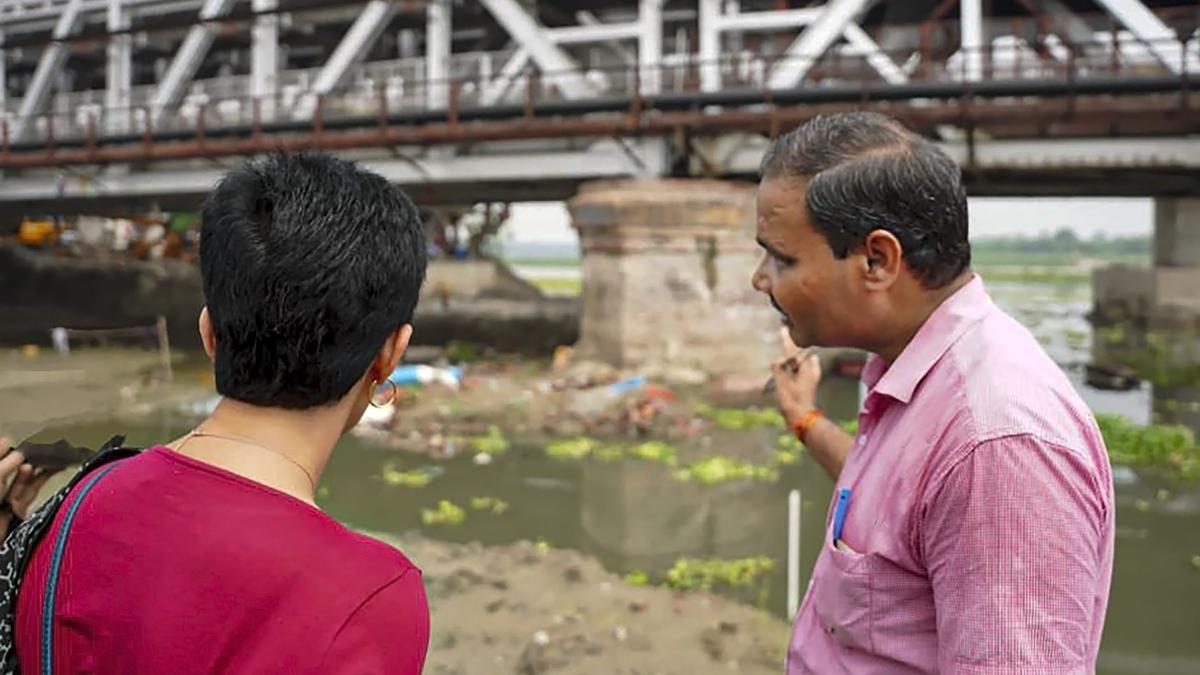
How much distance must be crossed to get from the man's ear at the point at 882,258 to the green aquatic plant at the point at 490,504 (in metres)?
6.04

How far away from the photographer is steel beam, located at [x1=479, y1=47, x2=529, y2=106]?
53.5ft

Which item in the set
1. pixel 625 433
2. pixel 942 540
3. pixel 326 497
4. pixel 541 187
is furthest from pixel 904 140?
pixel 541 187

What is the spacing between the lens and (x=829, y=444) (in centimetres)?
264

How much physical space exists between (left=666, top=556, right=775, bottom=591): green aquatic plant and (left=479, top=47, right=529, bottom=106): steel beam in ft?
37.1

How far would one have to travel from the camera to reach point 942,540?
1.51m

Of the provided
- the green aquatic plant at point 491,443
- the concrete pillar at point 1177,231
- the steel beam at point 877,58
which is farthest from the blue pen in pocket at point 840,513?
the concrete pillar at point 1177,231

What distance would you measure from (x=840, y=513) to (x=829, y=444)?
818 mm

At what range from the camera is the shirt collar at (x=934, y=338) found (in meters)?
1.71

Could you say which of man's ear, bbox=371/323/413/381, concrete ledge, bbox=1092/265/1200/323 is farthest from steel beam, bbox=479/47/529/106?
man's ear, bbox=371/323/413/381

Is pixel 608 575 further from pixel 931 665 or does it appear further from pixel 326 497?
pixel 931 665

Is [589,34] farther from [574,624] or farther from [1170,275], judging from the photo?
[574,624]

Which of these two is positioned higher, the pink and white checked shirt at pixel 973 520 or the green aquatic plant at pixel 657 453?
the pink and white checked shirt at pixel 973 520

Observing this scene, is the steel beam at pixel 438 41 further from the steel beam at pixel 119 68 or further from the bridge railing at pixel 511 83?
the steel beam at pixel 119 68

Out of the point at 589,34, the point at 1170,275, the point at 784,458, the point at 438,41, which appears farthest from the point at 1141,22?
the point at 438,41
